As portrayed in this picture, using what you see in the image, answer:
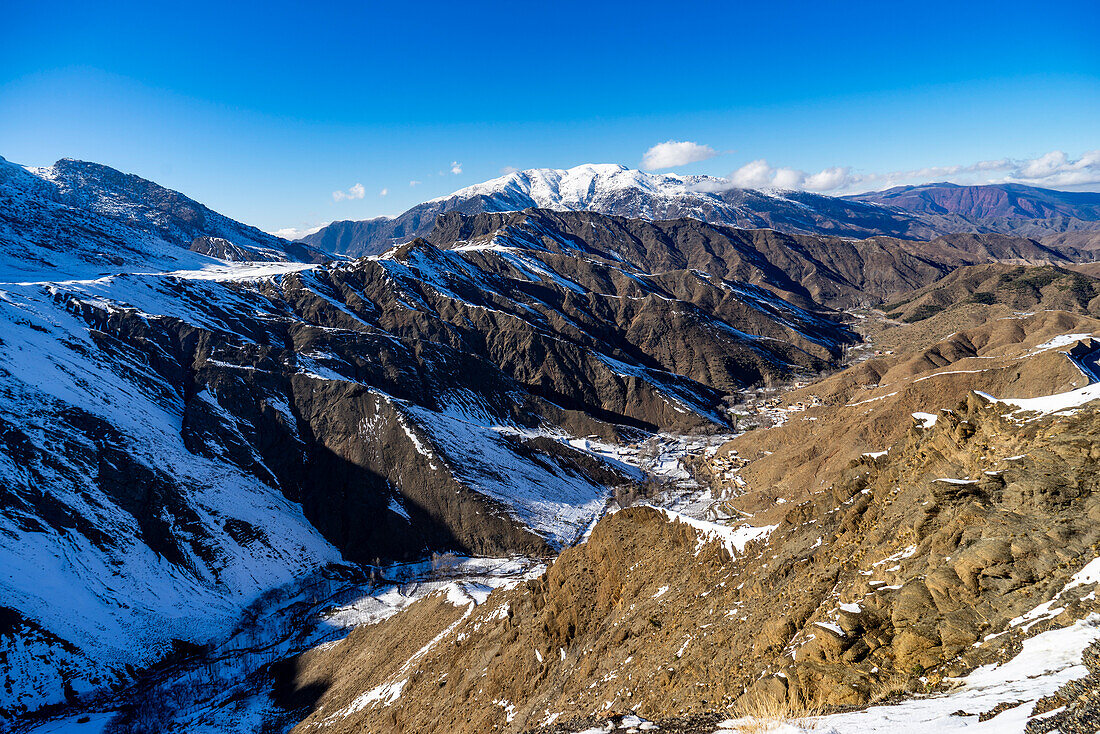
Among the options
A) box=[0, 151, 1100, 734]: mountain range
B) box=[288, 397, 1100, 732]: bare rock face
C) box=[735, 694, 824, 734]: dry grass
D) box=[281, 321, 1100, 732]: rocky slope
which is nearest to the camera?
box=[735, 694, 824, 734]: dry grass

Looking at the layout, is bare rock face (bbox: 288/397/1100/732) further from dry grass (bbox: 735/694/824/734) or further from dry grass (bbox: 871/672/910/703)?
dry grass (bbox: 735/694/824/734)

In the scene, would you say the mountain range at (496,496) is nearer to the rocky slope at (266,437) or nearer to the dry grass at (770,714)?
the dry grass at (770,714)

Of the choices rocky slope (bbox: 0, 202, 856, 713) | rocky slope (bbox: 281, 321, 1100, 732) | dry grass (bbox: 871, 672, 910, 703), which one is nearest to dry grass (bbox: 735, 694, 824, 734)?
rocky slope (bbox: 281, 321, 1100, 732)

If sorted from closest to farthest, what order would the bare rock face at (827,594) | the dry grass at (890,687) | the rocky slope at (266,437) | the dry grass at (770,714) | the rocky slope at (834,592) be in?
the dry grass at (770,714), the dry grass at (890,687), the rocky slope at (834,592), the bare rock face at (827,594), the rocky slope at (266,437)

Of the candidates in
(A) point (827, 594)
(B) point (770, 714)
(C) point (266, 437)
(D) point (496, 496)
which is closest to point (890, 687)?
(B) point (770, 714)

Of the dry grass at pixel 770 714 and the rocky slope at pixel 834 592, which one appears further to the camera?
the rocky slope at pixel 834 592

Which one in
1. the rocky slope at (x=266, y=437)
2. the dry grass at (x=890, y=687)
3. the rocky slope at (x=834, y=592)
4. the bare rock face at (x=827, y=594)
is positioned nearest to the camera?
the dry grass at (x=890, y=687)

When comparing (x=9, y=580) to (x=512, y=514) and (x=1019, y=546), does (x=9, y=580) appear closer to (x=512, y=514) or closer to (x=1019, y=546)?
(x=512, y=514)

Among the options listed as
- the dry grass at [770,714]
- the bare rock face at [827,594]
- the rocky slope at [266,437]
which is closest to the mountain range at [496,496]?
the bare rock face at [827,594]

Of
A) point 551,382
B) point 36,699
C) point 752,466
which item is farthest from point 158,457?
point 752,466
